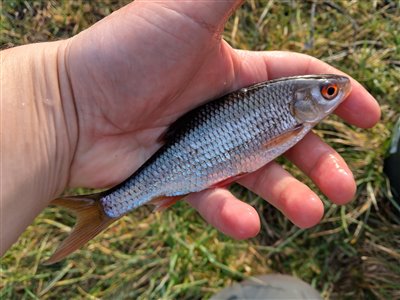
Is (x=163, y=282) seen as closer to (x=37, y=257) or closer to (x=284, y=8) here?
(x=37, y=257)

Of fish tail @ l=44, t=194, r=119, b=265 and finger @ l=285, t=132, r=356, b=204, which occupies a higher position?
finger @ l=285, t=132, r=356, b=204

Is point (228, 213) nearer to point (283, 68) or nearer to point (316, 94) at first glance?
point (316, 94)

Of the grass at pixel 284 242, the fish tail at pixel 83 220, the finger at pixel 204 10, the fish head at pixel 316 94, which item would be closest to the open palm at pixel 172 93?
the finger at pixel 204 10

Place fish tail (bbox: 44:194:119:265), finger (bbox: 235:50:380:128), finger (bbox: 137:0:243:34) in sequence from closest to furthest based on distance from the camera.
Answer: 1. finger (bbox: 137:0:243:34)
2. fish tail (bbox: 44:194:119:265)
3. finger (bbox: 235:50:380:128)

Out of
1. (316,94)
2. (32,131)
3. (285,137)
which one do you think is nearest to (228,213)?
(285,137)

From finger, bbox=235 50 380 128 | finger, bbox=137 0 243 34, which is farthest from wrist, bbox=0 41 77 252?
finger, bbox=235 50 380 128

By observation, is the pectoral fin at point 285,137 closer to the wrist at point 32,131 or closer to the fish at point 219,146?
the fish at point 219,146

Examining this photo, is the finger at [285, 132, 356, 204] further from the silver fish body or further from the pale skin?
the silver fish body

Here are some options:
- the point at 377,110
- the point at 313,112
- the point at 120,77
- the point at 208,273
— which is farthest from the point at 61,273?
the point at 377,110
